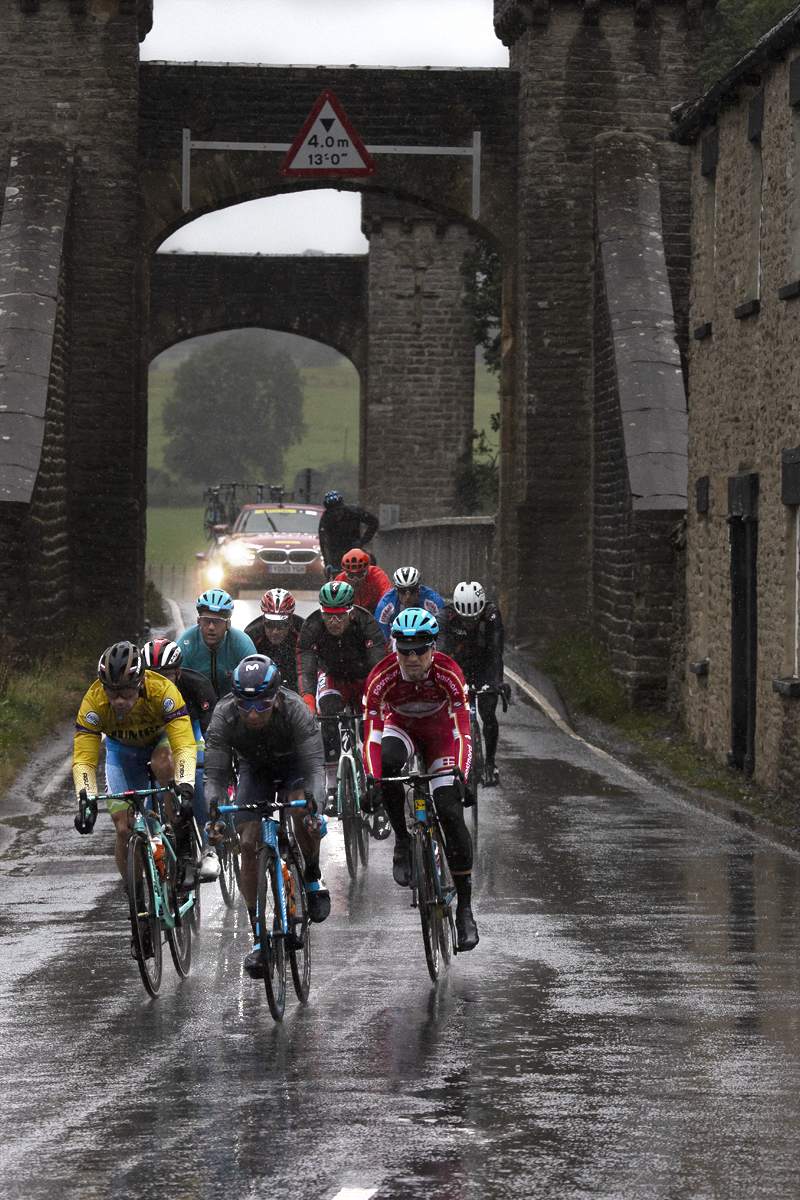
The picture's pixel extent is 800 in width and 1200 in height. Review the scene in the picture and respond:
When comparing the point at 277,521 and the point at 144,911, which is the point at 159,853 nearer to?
the point at 144,911

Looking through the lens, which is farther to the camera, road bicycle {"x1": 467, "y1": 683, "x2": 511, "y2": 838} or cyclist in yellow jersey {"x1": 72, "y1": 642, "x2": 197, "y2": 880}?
road bicycle {"x1": 467, "y1": 683, "x2": 511, "y2": 838}

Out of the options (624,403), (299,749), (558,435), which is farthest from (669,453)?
(299,749)

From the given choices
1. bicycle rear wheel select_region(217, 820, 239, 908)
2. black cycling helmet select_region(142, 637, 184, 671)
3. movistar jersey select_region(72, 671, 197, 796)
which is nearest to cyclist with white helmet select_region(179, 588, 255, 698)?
bicycle rear wheel select_region(217, 820, 239, 908)

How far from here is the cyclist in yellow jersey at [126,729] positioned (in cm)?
891

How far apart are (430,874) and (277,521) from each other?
1010 inches

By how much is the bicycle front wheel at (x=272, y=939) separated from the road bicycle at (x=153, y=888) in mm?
635

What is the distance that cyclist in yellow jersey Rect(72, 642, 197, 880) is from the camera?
891cm

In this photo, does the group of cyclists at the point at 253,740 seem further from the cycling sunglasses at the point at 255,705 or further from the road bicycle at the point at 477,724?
the road bicycle at the point at 477,724

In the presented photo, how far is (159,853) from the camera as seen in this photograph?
356 inches

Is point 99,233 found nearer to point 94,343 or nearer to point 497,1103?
point 94,343

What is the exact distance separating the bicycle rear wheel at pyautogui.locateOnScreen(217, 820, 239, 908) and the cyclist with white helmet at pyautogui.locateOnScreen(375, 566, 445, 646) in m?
2.83

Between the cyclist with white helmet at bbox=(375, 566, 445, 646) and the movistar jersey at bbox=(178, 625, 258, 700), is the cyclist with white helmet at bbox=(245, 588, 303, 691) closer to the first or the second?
the cyclist with white helmet at bbox=(375, 566, 445, 646)

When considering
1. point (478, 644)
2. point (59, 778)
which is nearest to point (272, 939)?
point (478, 644)

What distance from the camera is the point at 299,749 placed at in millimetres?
8859
